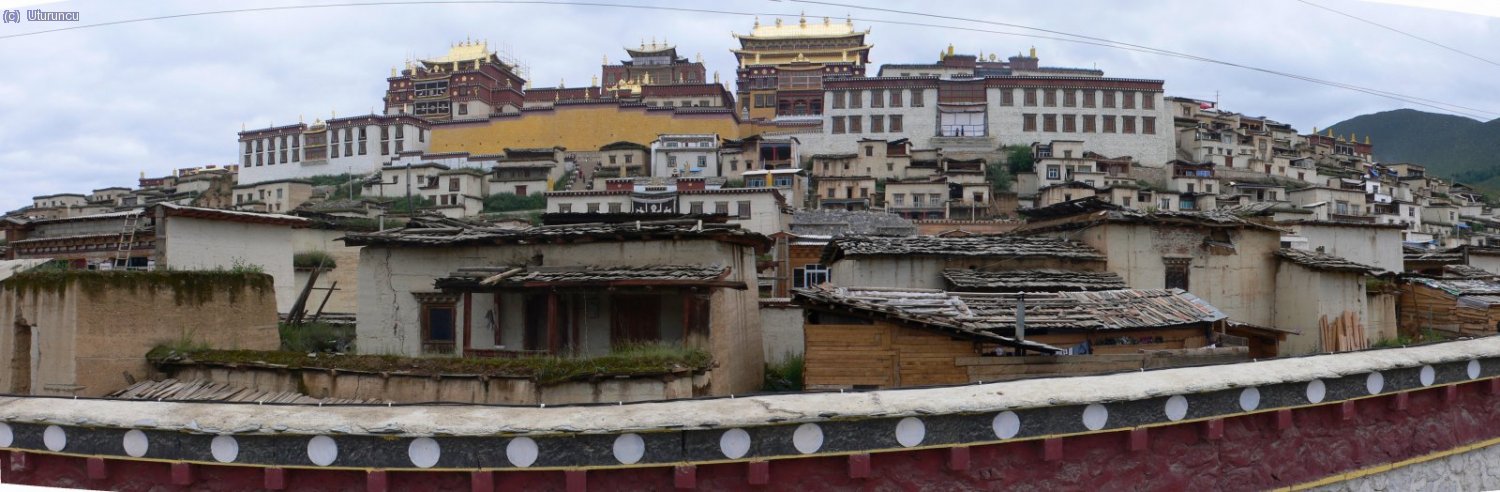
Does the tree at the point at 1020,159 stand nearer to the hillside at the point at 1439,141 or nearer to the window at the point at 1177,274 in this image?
the window at the point at 1177,274

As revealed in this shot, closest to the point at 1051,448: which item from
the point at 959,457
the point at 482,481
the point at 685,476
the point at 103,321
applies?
the point at 959,457

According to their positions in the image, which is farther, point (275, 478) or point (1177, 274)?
point (1177, 274)

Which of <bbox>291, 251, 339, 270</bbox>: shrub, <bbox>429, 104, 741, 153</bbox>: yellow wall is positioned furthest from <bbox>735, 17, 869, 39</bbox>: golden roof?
<bbox>291, 251, 339, 270</bbox>: shrub

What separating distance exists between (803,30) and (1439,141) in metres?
96.4

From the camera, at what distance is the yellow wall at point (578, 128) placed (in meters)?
66.4

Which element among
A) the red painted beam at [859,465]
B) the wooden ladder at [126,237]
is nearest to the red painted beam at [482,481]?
the red painted beam at [859,465]

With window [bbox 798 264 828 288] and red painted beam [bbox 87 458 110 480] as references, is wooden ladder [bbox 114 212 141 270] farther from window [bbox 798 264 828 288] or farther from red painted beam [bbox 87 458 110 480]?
window [bbox 798 264 828 288]

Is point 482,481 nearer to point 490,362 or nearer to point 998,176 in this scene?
point 490,362

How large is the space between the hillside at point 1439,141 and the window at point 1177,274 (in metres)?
93.2

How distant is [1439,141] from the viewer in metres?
119

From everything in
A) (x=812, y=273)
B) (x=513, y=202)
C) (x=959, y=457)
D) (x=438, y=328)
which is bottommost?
(x=959, y=457)

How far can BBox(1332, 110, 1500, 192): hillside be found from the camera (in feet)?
334

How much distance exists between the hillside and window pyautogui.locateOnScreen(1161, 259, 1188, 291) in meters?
93.2

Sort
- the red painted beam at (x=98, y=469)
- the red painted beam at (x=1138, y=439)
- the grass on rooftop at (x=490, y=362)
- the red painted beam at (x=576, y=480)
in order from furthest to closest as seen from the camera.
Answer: the grass on rooftop at (x=490, y=362)
the red painted beam at (x=1138, y=439)
the red painted beam at (x=98, y=469)
the red painted beam at (x=576, y=480)
